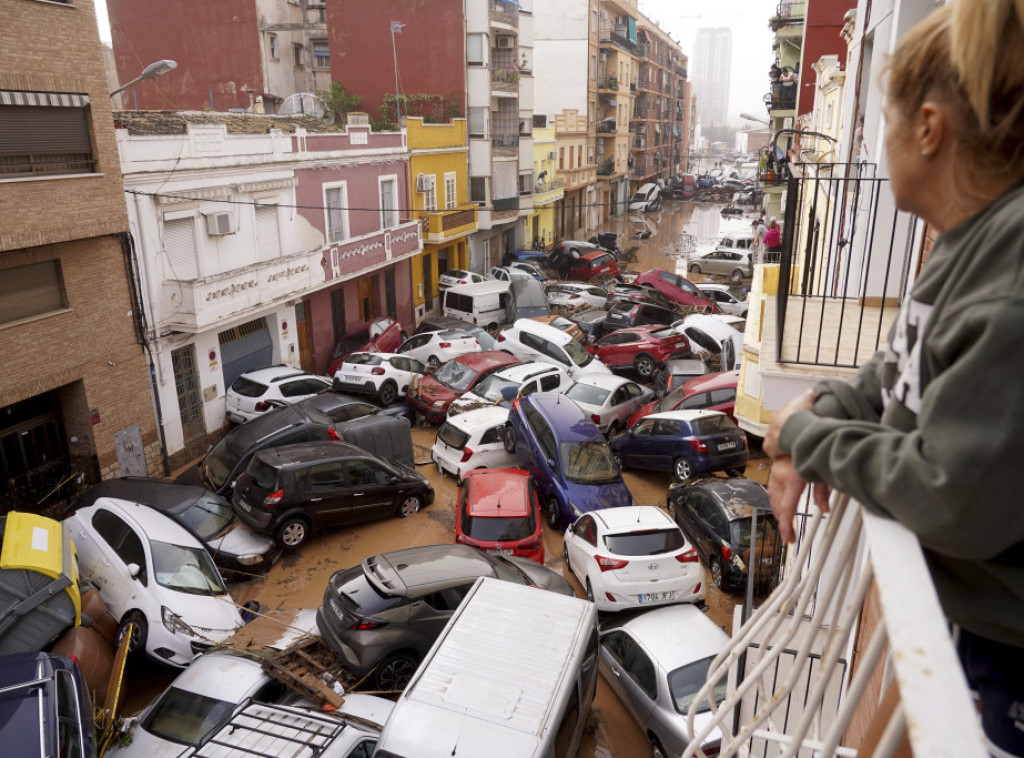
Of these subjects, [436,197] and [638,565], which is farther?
[436,197]

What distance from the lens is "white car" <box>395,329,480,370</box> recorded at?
20828mm

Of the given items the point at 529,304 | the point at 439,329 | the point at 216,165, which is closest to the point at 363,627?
the point at 216,165

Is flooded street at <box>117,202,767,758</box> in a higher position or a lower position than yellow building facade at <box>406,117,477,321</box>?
lower

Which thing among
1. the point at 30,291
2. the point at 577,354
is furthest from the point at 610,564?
the point at 30,291

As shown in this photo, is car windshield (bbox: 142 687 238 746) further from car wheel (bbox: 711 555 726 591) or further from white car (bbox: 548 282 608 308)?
white car (bbox: 548 282 608 308)

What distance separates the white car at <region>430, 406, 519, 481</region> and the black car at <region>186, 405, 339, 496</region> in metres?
2.29

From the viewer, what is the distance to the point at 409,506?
43.5ft

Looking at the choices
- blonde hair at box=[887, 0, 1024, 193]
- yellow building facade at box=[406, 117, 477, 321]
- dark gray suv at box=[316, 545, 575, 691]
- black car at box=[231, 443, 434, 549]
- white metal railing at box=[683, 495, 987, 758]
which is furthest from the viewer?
yellow building facade at box=[406, 117, 477, 321]

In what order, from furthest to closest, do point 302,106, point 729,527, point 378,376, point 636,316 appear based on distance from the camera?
point 302,106 → point 636,316 → point 378,376 → point 729,527

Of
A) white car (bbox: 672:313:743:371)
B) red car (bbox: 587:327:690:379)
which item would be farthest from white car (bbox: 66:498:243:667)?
white car (bbox: 672:313:743:371)

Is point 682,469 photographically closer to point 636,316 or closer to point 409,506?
point 409,506

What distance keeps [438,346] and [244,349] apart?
5.15m

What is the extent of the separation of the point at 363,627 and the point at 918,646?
25.2ft

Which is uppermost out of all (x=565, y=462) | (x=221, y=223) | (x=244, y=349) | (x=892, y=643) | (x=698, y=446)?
(x=892, y=643)
